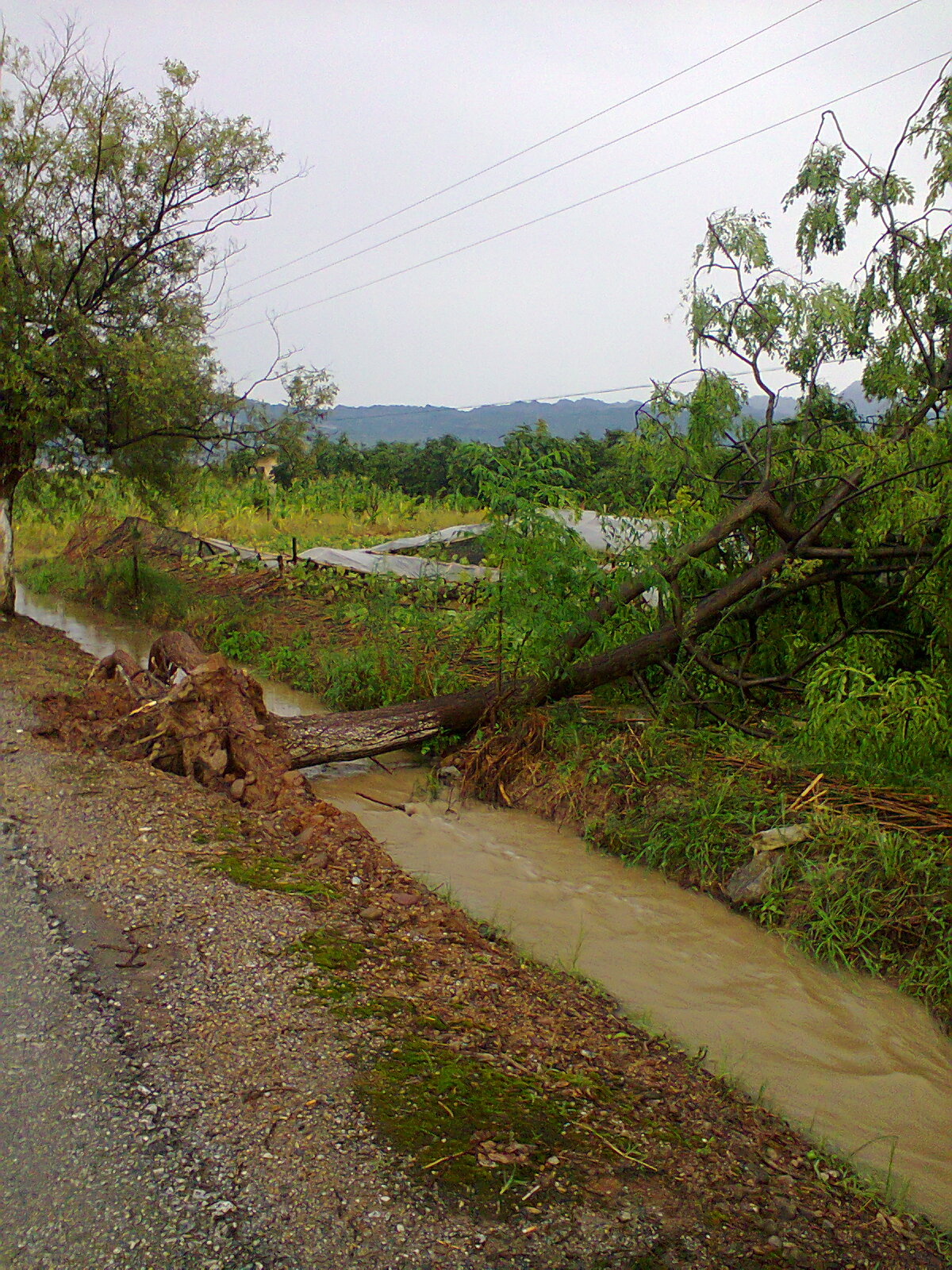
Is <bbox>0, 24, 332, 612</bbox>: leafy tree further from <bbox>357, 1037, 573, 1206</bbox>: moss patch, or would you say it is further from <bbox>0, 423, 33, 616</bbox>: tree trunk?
<bbox>357, 1037, 573, 1206</bbox>: moss patch

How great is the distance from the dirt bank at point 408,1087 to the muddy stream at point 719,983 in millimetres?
421

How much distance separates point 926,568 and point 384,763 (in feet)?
14.2

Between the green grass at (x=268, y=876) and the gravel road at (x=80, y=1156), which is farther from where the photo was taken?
the green grass at (x=268, y=876)

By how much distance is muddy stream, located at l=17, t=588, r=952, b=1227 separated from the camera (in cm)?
362

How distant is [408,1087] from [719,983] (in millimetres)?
2202

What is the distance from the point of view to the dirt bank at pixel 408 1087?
237cm

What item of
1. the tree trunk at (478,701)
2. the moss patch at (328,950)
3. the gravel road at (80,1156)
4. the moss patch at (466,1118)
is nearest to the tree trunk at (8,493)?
the tree trunk at (478,701)

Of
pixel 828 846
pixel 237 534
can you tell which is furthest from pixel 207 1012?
pixel 237 534

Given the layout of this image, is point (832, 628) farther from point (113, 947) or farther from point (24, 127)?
point (24, 127)

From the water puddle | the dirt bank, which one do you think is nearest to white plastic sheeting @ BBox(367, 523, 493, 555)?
the water puddle

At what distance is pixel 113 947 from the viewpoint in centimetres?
360

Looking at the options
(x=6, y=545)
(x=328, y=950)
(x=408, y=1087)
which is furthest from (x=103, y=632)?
(x=408, y=1087)

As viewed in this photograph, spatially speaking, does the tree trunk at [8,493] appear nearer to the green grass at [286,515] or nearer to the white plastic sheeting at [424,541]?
the green grass at [286,515]

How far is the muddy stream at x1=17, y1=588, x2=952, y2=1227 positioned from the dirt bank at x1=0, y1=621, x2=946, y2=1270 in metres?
0.42
